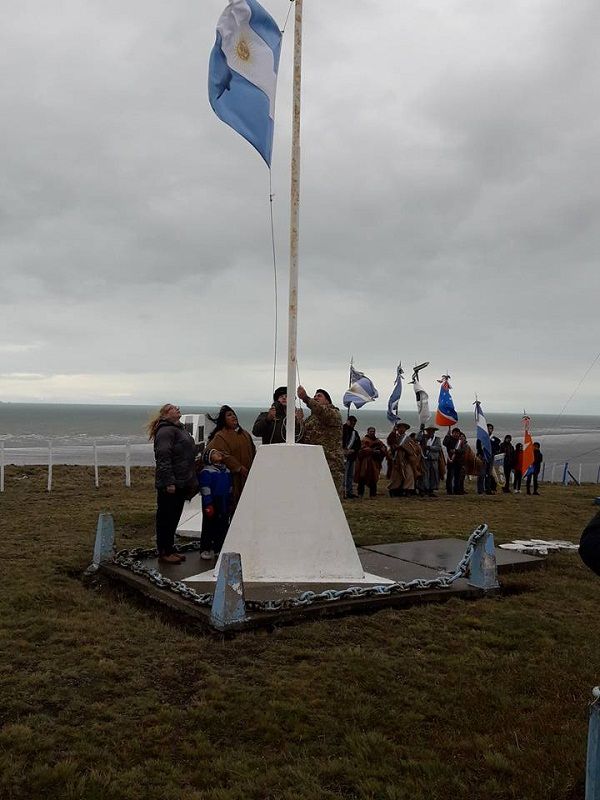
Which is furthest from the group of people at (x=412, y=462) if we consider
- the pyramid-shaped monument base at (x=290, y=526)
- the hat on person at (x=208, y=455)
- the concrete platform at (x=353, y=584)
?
the pyramid-shaped monument base at (x=290, y=526)

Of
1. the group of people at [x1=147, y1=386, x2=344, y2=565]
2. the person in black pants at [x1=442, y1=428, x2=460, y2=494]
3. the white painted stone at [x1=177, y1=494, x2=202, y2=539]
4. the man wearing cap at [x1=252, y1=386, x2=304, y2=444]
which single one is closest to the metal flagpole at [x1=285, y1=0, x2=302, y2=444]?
the group of people at [x1=147, y1=386, x2=344, y2=565]

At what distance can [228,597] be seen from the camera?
17.4ft

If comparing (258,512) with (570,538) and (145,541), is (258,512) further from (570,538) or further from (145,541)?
(570,538)

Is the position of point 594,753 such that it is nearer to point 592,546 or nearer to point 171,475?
point 592,546

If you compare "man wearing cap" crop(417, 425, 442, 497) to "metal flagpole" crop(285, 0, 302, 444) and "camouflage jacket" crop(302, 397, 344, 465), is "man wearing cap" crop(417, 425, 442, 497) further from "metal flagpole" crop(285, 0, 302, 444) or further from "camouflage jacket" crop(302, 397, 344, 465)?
"metal flagpole" crop(285, 0, 302, 444)

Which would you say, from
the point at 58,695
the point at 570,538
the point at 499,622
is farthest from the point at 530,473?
the point at 58,695

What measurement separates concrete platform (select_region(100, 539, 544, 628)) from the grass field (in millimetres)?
141

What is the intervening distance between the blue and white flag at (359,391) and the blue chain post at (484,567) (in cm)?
1047

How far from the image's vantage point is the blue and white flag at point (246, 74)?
21.2 feet

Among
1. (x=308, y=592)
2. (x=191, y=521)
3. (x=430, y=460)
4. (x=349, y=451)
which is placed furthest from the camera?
(x=430, y=460)

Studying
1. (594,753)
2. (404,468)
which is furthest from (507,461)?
(594,753)

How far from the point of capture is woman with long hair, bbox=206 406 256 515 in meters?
8.02

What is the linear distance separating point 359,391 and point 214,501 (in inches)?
412

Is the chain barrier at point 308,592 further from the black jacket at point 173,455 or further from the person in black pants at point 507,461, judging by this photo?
the person in black pants at point 507,461
